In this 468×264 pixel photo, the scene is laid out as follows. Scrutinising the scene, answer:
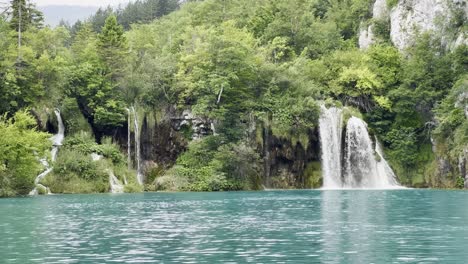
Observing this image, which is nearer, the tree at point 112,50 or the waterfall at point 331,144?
the waterfall at point 331,144

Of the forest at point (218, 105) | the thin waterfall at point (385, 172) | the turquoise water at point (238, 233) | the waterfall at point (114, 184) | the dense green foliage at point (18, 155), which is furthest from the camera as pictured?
the thin waterfall at point (385, 172)

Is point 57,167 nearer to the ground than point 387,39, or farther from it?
nearer to the ground

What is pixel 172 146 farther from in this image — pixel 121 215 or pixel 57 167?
pixel 121 215

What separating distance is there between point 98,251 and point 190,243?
3006 millimetres

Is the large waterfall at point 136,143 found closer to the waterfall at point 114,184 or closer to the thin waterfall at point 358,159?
the waterfall at point 114,184

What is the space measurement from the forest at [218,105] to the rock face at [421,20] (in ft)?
1.10

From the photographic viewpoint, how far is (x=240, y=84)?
63.5 m

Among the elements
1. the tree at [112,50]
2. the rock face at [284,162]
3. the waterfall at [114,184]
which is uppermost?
the tree at [112,50]

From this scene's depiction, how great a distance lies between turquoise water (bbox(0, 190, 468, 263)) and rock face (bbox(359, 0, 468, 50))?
1356 inches

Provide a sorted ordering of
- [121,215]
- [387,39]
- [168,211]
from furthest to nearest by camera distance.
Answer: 1. [387,39]
2. [168,211]
3. [121,215]

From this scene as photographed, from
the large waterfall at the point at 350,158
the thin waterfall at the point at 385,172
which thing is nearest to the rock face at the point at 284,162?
the large waterfall at the point at 350,158

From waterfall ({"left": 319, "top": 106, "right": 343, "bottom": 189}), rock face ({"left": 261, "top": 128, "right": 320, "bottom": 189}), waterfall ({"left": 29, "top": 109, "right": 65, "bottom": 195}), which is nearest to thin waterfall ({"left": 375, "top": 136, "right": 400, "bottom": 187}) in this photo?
waterfall ({"left": 319, "top": 106, "right": 343, "bottom": 189})

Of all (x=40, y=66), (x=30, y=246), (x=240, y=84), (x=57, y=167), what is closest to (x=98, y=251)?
(x=30, y=246)

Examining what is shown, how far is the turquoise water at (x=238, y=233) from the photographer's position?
18391 mm
